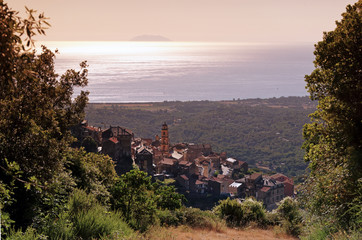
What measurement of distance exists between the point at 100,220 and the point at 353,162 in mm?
4368

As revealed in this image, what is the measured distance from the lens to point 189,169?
41.8 meters

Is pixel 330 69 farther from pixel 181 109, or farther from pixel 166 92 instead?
pixel 166 92

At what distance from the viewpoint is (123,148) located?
32.6 m

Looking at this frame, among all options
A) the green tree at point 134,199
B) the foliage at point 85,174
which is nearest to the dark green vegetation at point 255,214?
the green tree at point 134,199

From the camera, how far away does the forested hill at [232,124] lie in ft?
232

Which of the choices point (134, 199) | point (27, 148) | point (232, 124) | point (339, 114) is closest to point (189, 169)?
point (134, 199)

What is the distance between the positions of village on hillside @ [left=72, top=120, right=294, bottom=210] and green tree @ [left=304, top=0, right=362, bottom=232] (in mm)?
23336

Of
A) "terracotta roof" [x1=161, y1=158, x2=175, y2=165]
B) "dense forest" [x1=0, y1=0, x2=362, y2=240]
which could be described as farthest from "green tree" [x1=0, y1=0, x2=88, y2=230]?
"terracotta roof" [x1=161, y1=158, x2=175, y2=165]

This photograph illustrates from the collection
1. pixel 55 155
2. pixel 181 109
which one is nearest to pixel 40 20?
pixel 55 155

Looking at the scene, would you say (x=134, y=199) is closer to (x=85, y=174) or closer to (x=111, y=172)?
(x=111, y=172)

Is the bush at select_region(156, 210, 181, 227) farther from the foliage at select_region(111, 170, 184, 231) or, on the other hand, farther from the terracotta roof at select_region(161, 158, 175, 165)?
the terracotta roof at select_region(161, 158, 175, 165)

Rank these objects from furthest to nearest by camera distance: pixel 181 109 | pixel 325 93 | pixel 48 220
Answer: pixel 181 109
pixel 325 93
pixel 48 220

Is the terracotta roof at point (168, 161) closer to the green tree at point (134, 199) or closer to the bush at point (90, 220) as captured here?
the green tree at point (134, 199)

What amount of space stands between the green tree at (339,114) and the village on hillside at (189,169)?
76.6 feet
